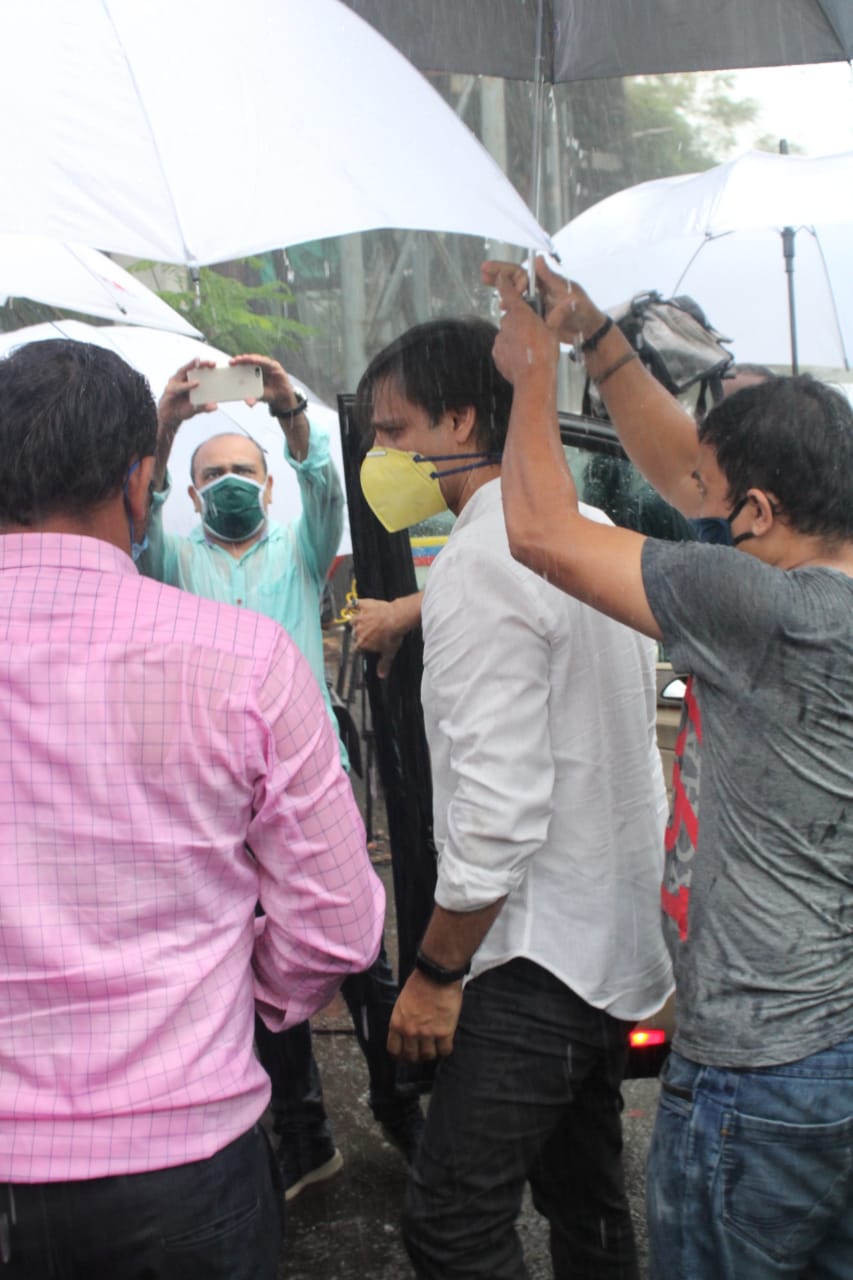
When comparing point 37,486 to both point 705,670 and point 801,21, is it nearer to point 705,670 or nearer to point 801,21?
point 705,670

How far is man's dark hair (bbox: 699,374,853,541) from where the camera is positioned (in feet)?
5.83

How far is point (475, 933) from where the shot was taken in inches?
80.7

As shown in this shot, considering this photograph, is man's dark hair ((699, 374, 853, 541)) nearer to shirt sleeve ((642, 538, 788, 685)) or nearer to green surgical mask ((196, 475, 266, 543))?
shirt sleeve ((642, 538, 788, 685))

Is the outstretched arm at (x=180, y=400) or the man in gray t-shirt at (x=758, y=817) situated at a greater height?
the outstretched arm at (x=180, y=400)

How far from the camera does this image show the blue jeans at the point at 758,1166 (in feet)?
5.74

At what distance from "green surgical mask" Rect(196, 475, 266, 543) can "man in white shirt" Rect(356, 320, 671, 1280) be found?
56.1 inches

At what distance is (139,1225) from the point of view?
1541 mm

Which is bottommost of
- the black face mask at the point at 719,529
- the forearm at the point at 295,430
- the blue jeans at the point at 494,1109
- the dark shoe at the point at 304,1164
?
the dark shoe at the point at 304,1164

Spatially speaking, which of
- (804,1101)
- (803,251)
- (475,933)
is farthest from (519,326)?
(803,251)

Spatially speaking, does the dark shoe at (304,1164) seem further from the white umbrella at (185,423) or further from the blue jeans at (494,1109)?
the white umbrella at (185,423)

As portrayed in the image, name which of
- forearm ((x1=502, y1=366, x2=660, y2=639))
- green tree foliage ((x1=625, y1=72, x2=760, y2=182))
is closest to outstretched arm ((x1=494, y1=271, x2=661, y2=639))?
forearm ((x1=502, y1=366, x2=660, y2=639))

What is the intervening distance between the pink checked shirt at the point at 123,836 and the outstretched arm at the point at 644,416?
110 centimetres

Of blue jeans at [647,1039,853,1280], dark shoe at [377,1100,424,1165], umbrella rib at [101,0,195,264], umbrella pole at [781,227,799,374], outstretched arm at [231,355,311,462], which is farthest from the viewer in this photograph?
umbrella pole at [781,227,799,374]

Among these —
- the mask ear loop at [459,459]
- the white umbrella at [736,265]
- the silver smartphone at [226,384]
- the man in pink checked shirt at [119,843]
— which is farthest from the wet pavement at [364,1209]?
the white umbrella at [736,265]
